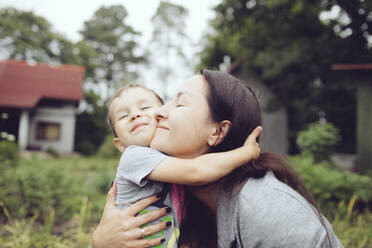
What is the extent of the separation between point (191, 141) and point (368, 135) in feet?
31.5

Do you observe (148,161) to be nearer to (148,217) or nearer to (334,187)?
(148,217)

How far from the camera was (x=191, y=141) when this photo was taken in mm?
1678

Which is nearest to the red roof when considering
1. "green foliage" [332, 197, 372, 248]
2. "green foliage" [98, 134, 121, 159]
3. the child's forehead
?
"green foliage" [98, 134, 121, 159]

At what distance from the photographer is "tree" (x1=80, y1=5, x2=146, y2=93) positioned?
2994 cm

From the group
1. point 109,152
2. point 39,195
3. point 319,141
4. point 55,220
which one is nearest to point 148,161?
point 39,195

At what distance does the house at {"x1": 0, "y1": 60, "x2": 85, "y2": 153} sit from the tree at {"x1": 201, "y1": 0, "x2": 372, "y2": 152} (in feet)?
42.3

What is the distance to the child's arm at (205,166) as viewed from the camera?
155cm

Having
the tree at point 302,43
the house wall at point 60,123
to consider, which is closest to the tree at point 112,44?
the house wall at point 60,123

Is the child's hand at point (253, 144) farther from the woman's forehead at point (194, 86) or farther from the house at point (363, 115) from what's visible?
the house at point (363, 115)

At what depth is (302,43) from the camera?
32.4ft

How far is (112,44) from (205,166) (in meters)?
30.9

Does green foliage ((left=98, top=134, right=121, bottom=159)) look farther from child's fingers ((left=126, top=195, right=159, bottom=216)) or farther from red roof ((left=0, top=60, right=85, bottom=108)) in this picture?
child's fingers ((left=126, top=195, right=159, bottom=216))

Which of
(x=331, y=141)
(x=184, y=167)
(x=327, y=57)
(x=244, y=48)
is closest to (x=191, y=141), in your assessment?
(x=184, y=167)

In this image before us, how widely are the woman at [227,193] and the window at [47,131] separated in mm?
19567
